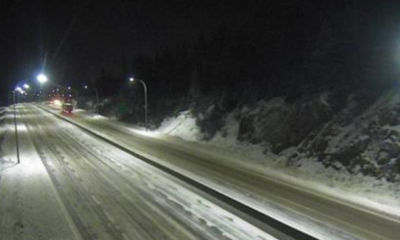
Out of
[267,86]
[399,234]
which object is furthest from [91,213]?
[267,86]

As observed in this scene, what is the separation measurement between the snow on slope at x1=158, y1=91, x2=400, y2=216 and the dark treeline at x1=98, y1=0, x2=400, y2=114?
220 cm

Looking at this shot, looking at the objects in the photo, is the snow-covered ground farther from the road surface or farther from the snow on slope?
the snow on slope

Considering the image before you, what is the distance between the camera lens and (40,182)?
2062 centimetres

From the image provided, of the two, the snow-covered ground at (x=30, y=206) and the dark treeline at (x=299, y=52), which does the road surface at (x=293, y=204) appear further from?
the dark treeline at (x=299, y=52)

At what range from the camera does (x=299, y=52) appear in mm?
35719

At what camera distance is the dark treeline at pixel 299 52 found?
90.5 ft

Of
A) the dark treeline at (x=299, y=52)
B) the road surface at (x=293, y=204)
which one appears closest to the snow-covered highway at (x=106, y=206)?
the road surface at (x=293, y=204)

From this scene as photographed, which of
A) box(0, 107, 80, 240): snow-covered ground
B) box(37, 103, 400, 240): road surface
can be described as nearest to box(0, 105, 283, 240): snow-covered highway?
box(0, 107, 80, 240): snow-covered ground

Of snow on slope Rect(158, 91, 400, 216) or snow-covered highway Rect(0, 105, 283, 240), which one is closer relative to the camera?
snow-covered highway Rect(0, 105, 283, 240)

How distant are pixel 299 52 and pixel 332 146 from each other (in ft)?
48.4

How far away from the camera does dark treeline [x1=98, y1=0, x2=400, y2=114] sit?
90.5ft

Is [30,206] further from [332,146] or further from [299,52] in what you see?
[299,52]

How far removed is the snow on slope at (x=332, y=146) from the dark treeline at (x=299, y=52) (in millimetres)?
2204

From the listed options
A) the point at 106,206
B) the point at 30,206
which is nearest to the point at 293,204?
the point at 106,206
